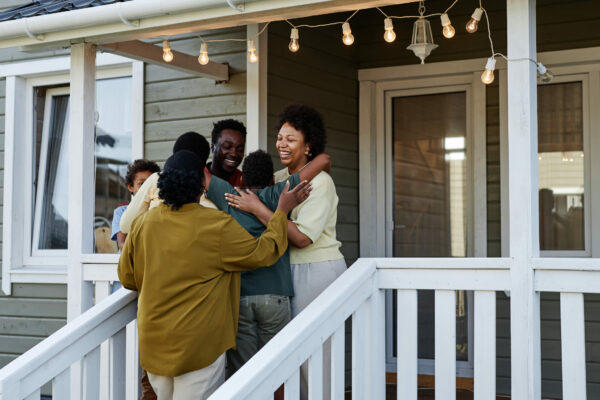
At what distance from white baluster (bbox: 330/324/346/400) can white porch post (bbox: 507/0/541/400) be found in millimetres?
733

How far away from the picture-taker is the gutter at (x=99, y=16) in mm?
4047

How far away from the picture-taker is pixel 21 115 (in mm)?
6855

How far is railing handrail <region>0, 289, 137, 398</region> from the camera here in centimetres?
323

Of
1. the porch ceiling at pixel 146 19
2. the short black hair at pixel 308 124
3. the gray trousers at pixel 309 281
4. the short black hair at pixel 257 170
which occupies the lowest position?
the gray trousers at pixel 309 281

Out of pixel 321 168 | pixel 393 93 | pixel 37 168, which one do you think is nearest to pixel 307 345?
pixel 321 168

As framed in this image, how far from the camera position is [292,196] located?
11.5ft

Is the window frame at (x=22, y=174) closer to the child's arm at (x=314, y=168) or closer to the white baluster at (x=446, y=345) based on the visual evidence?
the child's arm at (x=314, y=168)

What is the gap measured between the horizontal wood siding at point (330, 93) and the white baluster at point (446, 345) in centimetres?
211

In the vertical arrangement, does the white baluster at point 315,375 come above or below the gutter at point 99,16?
below

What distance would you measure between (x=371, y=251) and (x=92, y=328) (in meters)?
3.07

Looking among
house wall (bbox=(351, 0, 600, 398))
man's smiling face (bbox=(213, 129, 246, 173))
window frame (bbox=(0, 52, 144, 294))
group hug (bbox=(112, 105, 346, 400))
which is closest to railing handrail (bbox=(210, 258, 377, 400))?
group hug (bbox=(112, 105, 346, 400))

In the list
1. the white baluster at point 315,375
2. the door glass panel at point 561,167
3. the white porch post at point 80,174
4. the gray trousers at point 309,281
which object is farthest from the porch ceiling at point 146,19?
the door glass panel at point 561,167

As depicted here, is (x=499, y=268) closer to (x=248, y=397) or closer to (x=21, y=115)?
(x=248, y=397)

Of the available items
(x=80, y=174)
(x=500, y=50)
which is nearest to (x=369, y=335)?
(x=80, y=174)
